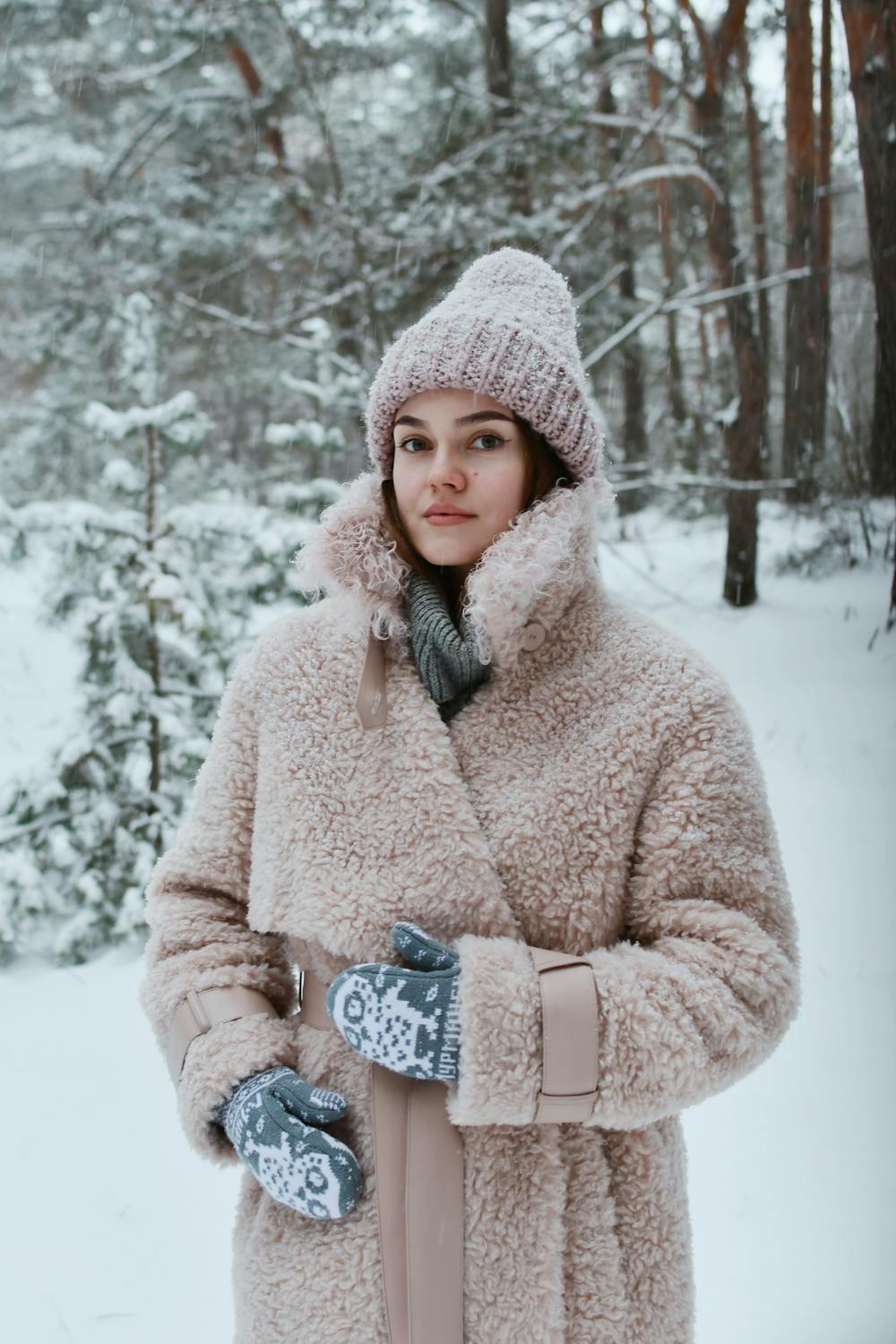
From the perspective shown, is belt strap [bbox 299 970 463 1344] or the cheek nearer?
belt strap [bbox 299 970 463 1344]

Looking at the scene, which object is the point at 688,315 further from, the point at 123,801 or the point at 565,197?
the point at 123,801

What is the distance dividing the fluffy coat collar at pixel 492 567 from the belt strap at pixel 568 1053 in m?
0.49

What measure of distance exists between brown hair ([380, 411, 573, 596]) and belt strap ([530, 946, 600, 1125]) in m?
0.68

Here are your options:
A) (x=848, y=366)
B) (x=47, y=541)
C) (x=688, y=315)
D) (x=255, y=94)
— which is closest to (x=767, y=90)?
A: (x=848, y=366)

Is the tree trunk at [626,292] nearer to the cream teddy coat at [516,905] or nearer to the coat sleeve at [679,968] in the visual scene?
the cream teddy coat at [516,905]

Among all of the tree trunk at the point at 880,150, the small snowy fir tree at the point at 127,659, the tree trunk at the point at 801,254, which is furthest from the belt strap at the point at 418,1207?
the tree trunk at the point at 801,254

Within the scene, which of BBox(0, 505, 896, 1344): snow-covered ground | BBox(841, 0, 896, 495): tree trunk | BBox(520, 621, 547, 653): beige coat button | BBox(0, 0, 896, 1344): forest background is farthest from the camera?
BBox(841, 0, 896, 495): tree trunk

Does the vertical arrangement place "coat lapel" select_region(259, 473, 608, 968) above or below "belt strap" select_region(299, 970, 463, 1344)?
above

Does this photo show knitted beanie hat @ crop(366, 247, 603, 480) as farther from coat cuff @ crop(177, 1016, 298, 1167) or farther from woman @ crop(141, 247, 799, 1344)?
coat cuff @ crop(177, 1016, 298, 1167)

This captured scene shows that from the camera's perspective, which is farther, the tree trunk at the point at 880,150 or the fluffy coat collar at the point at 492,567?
the tree trunk at the point at 880,150

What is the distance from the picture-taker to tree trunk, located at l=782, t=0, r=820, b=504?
27.5ft

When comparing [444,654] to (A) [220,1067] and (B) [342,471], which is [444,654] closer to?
(A) [220,1067]

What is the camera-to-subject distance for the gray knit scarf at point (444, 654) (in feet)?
4.57

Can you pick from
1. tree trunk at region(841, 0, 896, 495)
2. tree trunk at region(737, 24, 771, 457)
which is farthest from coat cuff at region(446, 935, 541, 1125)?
tree trunk at region(737, 24, 771, 457)
